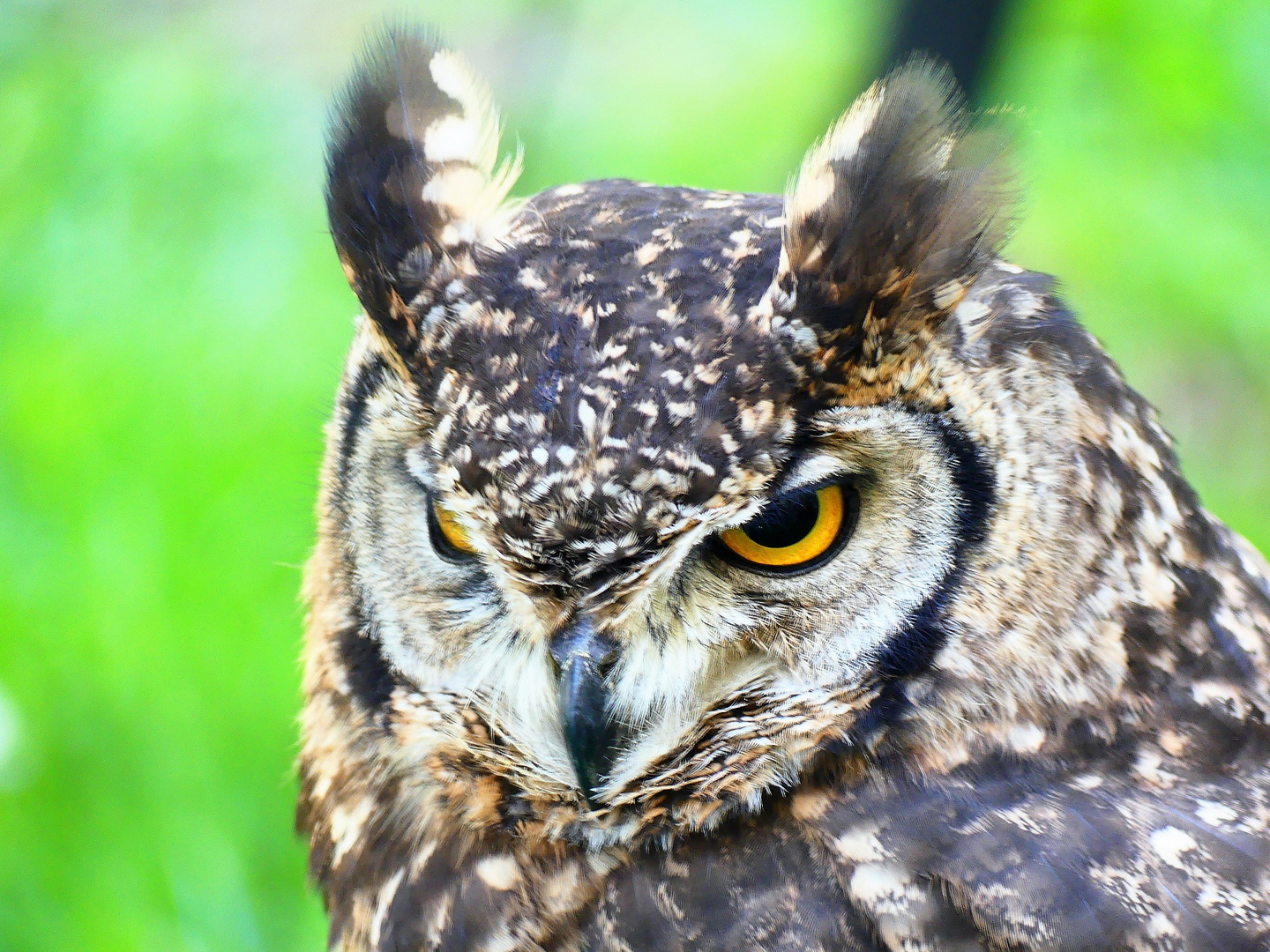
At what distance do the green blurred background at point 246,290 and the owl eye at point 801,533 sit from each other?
0.79 m

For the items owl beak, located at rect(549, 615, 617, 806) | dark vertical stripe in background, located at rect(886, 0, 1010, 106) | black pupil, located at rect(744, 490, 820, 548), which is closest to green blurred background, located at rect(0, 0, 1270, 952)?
dark vertical stripe in background, located at rect(886, 0, 1010, 106)

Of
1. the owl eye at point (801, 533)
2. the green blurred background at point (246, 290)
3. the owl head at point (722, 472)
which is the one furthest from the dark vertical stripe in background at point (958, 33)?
the owl eye at point (801, 533)

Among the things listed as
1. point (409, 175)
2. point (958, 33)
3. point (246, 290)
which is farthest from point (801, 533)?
point (246, 290)

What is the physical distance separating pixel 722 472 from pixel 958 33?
4.62 feet

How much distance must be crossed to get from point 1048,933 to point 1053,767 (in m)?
0.17

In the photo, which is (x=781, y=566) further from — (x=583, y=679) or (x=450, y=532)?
(x=450, y=532)

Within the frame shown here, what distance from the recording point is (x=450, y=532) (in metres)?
1.22

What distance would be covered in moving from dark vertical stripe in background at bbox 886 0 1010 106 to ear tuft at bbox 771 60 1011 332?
101 cm

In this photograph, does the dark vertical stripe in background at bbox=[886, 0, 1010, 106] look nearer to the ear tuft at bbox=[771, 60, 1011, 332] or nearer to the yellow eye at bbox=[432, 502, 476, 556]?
the ear tuft at bbox=[771, 60, 1011, 332]

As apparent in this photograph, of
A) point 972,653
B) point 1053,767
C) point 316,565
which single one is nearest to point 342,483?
point 316,565

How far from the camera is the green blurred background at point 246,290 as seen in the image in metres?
2.23

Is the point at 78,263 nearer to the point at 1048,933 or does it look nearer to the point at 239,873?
the point at 239,873

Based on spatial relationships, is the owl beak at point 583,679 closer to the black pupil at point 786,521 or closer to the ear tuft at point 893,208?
the black pupil at point 786,521

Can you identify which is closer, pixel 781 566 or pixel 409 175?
pixel 781 566
